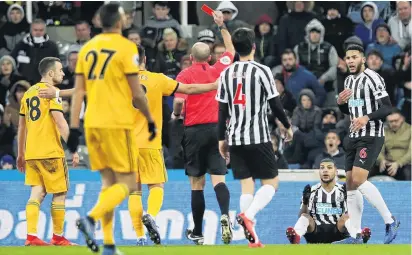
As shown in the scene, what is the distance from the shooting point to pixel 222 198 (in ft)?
50.1

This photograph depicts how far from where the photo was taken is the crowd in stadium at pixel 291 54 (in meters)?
20.8

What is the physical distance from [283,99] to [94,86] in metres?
10.1

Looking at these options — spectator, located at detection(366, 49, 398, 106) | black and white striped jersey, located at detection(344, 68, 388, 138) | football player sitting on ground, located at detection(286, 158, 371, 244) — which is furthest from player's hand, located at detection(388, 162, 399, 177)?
black and white striped jersey, located at detection(344, 68, 388, 138)

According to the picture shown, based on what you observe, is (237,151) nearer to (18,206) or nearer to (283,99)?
(18,206)

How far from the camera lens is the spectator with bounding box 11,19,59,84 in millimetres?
22109

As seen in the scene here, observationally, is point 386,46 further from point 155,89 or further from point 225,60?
point 155,89

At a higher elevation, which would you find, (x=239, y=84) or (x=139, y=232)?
(x=239, y=84)

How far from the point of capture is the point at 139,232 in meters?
14.8

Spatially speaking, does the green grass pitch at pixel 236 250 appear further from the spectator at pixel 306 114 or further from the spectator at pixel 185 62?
the spectator at pixel 185 62

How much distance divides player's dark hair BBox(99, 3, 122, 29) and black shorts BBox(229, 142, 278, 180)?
2547mm

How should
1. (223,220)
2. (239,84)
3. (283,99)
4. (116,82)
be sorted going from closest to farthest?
(116,82)
(239,84)
(223,220)
(283,99)

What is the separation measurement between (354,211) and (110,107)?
204 inches

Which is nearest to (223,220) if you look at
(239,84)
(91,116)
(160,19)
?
(239,84)

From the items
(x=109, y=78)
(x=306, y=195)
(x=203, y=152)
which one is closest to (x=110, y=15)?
(x=109, y=78)
